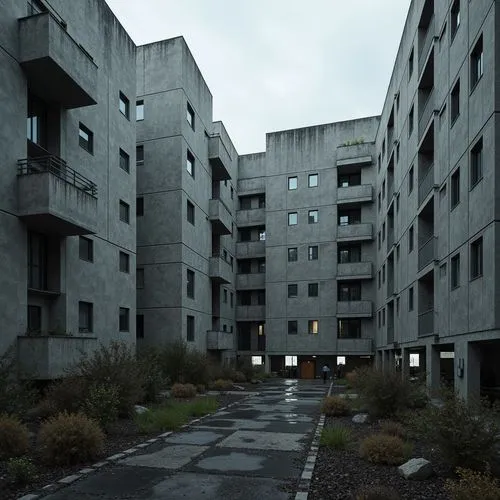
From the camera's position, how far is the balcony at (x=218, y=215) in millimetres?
38156

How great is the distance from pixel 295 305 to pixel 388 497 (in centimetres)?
3899

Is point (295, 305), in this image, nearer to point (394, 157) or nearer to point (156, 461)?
point (394, 157)

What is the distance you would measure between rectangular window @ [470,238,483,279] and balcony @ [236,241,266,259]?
33.0 meters

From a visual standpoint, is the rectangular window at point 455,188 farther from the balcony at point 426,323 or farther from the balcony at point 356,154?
the balcony at point 356,154

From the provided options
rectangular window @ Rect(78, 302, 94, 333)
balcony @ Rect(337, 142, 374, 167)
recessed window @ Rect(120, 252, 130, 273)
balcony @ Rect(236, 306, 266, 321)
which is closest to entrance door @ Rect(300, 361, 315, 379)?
balcony @ Rect(236, 306, 266, 321)

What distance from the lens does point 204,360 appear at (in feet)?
93.5

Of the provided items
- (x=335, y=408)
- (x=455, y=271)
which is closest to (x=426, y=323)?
(x=455, y=271)

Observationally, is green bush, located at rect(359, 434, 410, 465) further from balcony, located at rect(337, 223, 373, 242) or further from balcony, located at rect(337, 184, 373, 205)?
balcony, located at rect(337, 184, 373, 205)

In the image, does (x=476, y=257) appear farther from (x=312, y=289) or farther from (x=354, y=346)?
(x=312, y=289)

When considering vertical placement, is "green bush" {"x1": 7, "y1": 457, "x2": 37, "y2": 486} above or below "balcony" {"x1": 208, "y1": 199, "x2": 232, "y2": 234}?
below

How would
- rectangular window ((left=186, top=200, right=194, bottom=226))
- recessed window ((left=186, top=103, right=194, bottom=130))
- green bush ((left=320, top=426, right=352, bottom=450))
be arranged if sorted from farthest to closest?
recessed window ((left=186, top=103, right=194, bottom=130)) → rectangular window ((left=186, top=200, right=194, bottom=226)) → green bush ((left=320, top=426, right=352, bottom=450))

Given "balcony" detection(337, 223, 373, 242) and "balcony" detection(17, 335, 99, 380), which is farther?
"balcony" detection(337, 223, 373, 242)

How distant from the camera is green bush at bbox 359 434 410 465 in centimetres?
1014

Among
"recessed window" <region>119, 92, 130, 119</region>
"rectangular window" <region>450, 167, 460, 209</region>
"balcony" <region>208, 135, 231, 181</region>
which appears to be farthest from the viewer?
"balcony" <region>208, 135, 231, 181</region>
